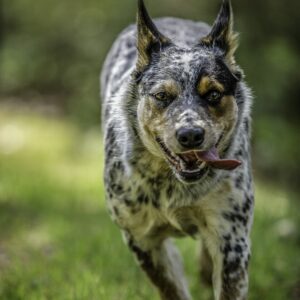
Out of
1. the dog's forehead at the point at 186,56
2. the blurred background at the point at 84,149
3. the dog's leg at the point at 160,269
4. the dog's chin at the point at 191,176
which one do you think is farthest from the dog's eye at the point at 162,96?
the blurred background at the point at 84,149

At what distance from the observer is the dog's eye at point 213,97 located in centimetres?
415

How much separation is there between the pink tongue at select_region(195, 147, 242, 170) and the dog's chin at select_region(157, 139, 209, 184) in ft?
0.17

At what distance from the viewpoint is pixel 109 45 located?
945cm

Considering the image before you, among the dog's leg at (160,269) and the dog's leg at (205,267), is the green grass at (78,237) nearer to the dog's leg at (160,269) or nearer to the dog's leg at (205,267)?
the dog's leg at (205,267)

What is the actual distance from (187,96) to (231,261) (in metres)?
1.03

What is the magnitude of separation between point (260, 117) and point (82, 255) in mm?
3294

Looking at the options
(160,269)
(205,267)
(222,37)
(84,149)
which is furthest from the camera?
(84,149)

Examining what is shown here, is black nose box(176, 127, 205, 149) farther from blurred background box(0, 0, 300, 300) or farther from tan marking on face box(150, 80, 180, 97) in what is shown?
blurred background box(0, 0, 300, 300)

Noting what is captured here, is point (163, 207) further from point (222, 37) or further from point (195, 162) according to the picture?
point (222, 37)

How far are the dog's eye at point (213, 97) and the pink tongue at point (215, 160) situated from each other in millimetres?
273

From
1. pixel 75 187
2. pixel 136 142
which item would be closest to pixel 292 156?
pixel 75 187

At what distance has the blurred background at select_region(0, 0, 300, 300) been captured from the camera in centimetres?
571

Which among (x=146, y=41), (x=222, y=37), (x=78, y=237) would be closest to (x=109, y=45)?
(x=78, y=237)

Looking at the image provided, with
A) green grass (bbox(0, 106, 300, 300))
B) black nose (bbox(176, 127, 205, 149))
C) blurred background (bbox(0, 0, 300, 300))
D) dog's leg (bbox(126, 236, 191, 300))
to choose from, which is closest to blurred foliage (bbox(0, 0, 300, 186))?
blurred background (bbox(0, 0, 300, 300))
